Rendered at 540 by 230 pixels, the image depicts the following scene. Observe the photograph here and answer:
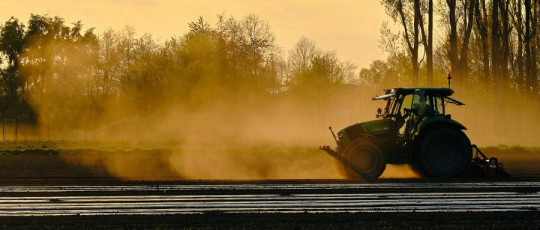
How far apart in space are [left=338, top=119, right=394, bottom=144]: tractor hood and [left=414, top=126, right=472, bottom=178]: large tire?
2.71 ft

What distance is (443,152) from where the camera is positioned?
17.1 metres

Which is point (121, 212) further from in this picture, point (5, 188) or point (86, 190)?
point (5, 188)

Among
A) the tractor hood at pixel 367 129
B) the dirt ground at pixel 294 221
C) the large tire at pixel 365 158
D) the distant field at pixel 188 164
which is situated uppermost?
the tractor hood at pixel 367 129

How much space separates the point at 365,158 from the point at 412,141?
1175mm

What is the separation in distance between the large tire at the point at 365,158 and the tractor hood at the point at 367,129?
45 centimetres

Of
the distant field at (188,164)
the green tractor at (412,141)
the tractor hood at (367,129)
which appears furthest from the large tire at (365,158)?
the distant field at (188,164)

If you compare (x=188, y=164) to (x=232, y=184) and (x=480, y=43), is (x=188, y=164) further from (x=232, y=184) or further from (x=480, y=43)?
(x=480, y=43)

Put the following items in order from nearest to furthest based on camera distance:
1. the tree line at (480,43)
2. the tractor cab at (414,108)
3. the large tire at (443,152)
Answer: the large tire at (443,152), the tractor cab at (414,108), the tree line at (480,43)

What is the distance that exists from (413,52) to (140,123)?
693 inches

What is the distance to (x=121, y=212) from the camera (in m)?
12.3

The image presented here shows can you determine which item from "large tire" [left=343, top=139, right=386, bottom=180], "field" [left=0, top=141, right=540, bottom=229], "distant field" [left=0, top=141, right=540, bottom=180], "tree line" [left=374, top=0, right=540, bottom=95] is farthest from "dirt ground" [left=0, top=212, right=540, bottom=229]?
"tree line" [left=374, top=0, right=540, bottom=95]

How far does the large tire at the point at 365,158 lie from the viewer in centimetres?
1672

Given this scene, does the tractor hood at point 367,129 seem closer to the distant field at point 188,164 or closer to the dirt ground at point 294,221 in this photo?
the distant field at point 188,164

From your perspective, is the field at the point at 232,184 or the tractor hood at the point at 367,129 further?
the tractor hood at the point at 367,129
